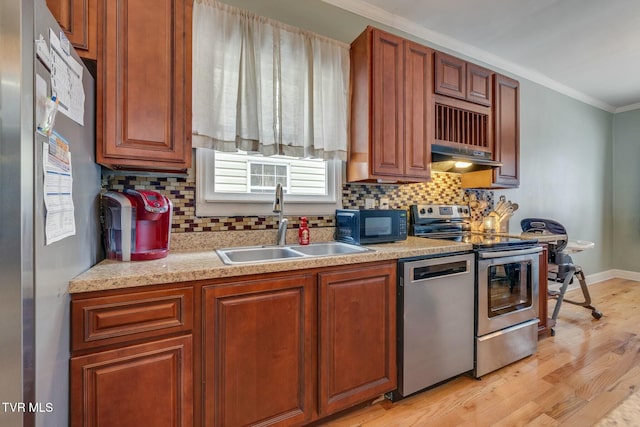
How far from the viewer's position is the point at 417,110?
2.27 metres

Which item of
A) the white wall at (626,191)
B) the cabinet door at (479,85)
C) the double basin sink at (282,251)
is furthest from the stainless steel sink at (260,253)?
the white wall at (626,191)

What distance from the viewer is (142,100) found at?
54.4 inches

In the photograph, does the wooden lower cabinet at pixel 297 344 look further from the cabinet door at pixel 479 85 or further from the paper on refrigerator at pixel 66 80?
the cabinet door at pixel 479 85

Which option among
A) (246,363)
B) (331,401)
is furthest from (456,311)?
(246,363)

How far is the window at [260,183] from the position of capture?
1.88 m

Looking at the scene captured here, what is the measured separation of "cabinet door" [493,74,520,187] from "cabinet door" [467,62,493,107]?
0.09 meters

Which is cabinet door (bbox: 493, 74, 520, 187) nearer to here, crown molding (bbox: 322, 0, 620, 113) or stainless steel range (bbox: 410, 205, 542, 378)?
crown molding (bbox: 322, 0, 620, 113)

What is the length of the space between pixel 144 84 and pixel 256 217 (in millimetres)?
981

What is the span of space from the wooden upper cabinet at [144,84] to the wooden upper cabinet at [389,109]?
1.17 meters

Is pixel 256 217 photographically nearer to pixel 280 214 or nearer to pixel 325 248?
pixel 280 214

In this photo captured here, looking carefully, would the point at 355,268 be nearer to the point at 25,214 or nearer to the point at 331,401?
the point at 331,401

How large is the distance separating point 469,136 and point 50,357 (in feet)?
9.69

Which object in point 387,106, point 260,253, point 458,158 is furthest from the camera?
point 458,158

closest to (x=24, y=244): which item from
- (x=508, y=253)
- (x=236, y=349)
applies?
(x=236, y=349)
